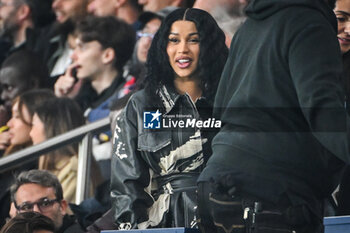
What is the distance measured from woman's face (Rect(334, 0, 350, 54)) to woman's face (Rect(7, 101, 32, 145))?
2.85 metres

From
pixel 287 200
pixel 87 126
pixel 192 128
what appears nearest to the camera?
pixel 287 200

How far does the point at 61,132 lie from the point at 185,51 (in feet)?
5.70

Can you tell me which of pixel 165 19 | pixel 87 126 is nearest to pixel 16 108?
pixel 87 126

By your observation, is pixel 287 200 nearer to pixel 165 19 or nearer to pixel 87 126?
pixel 165 19

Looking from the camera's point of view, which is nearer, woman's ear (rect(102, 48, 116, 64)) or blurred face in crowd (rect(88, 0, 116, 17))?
woman's ear (rect(102, 48, 116, 64))

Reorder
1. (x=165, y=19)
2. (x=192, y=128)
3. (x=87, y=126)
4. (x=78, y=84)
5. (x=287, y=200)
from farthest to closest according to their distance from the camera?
(x=78, y=84), (x=87, y=126), (x=165, y=19), (x=192, y=128), (x=287, y=200)

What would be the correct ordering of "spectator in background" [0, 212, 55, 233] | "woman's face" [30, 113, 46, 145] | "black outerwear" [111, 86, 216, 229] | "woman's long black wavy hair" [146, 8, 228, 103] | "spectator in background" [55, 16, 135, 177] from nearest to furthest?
"spectator in background" [0, 212, 55, 233] < "black outerwear" [111, 86, 216, 229] < "woman's long black wavy hair" [146, 8, 228, 103] < "spectator in background" [55, 16, 135, 177] < "woman's face" [30, 113, 46, 145]

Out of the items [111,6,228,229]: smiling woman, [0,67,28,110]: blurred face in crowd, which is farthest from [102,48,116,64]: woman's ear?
[111,6,228,229]: smiling woman

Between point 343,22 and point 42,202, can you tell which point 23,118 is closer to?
point 42,202

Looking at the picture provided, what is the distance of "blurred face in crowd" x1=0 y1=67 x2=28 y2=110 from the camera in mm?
8312

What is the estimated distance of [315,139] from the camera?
16.1 ft

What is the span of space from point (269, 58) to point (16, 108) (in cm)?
329

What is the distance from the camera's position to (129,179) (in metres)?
5.84

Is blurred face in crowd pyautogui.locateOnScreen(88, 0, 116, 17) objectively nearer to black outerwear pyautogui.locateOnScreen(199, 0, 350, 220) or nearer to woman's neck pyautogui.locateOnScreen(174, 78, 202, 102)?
woman's neck pyautogui.locateOnScreen(174, 78, 202, 102)
